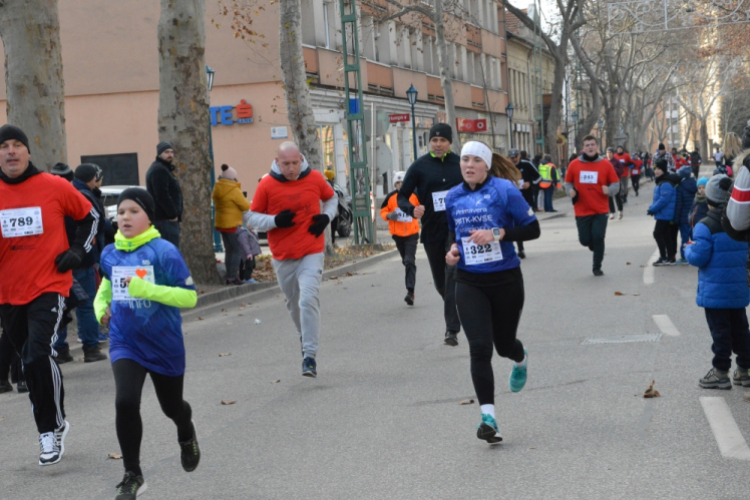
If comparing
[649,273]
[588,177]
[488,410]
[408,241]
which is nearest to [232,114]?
[588,177]

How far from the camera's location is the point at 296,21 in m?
20.6

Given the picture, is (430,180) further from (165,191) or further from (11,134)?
(165,191)

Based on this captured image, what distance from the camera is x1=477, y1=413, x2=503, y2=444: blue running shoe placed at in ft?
20.2

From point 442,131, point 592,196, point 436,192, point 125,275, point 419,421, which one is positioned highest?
point 442,131

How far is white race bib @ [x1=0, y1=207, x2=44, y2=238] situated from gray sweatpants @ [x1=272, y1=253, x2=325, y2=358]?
2714mm

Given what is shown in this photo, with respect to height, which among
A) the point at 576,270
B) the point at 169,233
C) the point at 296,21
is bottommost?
the point at 576,270

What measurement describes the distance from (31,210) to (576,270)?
11373mm

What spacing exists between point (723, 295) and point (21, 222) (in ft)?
14.8

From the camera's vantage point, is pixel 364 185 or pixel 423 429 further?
pixel 364 185

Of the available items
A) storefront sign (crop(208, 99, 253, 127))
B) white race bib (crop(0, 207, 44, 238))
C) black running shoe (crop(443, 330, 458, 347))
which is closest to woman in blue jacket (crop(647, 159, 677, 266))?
black running shoe (crop(443, 330, 458, 347))

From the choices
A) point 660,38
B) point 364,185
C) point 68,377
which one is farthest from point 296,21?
point 660,38

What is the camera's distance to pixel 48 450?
6469 mm

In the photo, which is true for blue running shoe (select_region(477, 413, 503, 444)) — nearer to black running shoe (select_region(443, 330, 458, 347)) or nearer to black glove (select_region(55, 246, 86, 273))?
black glove (select_region(55, 246, 86, 273))

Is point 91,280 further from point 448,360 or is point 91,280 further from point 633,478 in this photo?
point 633,478
